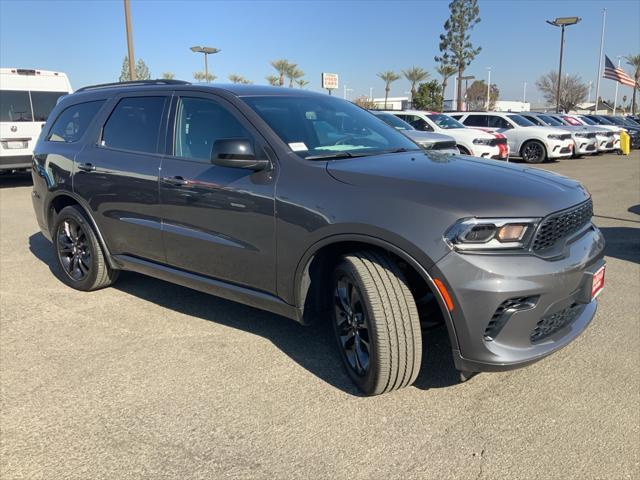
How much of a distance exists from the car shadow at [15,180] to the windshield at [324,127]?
11.3m

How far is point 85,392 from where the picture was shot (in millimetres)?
3172

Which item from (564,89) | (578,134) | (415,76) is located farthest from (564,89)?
(578,134)

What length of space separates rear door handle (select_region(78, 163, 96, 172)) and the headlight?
10.5ft

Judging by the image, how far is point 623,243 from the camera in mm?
6613

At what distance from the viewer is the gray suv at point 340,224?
262cm

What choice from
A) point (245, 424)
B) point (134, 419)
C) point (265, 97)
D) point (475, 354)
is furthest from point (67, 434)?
point (265, 97)

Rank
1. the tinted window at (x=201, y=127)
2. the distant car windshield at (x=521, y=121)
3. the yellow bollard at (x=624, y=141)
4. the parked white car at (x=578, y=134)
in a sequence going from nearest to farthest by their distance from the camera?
1. the tinted window at (x=201, y=127)
2. the distant car windshield at (x=521, y=121)
3. the parked white car at (x=578, y=134)
4. the yellow bollard at (x=624, y=141)

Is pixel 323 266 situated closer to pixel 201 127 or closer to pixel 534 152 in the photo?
pixel 201 127

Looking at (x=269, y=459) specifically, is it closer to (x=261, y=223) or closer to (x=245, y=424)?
(x=245, y=424)

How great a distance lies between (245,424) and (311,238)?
3.47ft

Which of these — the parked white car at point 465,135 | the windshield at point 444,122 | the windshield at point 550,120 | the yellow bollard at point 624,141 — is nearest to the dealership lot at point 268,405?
the parked white car at point 465,135

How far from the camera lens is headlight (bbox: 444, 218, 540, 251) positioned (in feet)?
8.48

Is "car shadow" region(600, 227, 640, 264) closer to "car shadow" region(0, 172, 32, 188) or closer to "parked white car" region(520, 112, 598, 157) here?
"car shadow" region(0, 172, 32, 188)

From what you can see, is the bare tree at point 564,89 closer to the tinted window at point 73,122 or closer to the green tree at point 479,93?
the green tree at point 479,93
